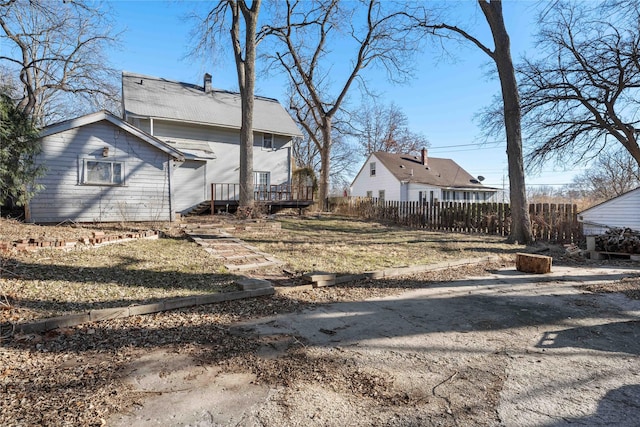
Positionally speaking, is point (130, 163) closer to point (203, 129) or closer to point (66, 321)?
point (203, 129)

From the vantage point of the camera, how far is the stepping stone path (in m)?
6.24

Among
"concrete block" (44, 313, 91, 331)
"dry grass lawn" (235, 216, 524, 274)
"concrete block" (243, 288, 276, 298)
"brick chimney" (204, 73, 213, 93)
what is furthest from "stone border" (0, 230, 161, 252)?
"brick chimney" (204, 73, 213, 93)

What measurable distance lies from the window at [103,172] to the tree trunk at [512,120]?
12790mm

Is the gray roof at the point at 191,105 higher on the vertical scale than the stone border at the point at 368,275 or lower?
higher

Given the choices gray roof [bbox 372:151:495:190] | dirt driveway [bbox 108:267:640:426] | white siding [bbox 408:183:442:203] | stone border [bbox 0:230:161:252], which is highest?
gray roof [bbox 372:151:495:190]

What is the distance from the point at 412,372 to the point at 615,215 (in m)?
12.2

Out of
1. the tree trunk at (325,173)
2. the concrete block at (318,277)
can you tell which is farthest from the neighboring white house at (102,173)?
the tree trunk at (325,173)

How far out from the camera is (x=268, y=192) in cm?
1808

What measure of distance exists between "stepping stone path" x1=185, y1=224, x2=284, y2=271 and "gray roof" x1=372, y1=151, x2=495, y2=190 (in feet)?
76.3

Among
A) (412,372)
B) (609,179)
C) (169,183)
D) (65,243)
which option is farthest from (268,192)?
(609,179)

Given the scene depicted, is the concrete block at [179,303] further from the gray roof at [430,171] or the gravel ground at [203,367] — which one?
the gray roof at [430,171]

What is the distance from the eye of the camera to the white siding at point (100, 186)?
1062 cm

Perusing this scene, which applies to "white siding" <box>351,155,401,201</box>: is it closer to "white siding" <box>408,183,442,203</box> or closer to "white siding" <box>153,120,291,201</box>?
"white siding" <box>408,183,442,203</box>

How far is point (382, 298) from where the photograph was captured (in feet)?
15.4
